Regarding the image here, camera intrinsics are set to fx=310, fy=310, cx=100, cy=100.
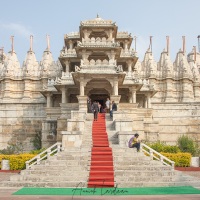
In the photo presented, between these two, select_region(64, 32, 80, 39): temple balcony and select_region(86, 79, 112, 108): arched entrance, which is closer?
select_region(86, 79, 112, 108): arched entrance

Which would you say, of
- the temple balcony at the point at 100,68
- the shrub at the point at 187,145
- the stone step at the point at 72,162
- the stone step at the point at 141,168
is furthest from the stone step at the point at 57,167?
the shrub at the point at 187,145

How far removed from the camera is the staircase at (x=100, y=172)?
13.0 metres

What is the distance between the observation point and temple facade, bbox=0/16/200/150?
26109mm

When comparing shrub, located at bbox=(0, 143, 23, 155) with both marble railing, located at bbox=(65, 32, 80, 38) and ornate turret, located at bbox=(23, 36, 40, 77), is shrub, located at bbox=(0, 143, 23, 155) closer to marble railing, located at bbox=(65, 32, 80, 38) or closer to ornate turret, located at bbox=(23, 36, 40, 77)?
marble railing, located at bbox=(65, 32, 80, 38)

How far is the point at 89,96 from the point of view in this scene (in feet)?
103

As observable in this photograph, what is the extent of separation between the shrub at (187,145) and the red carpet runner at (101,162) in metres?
10.9

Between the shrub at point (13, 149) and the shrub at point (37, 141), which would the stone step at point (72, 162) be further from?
the shrub at point (37, 141)

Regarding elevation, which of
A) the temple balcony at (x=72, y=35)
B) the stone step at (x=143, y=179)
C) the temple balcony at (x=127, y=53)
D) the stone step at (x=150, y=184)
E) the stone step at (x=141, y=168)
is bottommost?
the stone step at (x=150, y=184)

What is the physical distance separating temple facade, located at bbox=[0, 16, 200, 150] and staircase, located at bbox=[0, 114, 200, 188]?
2573 mm

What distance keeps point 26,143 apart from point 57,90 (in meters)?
6.40

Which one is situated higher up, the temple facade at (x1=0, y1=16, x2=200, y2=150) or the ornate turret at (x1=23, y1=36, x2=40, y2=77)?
the ornate turret at (x1=23, y1=36, x2=40, y2=77)

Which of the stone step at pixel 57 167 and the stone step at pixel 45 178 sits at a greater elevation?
the stone step at pixel 57 167

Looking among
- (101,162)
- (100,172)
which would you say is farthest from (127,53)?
(100,172)

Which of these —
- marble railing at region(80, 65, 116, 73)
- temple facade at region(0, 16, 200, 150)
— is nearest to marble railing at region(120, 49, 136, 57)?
temple facade at region(0, 16, 200, 150)
